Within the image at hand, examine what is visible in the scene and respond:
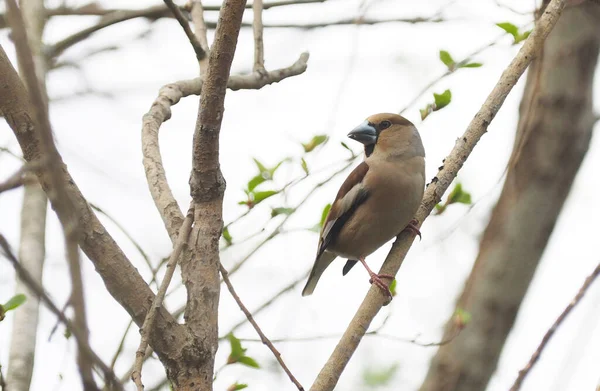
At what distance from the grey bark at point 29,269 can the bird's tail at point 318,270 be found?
1985 mm

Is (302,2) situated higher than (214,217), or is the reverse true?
(302,2)

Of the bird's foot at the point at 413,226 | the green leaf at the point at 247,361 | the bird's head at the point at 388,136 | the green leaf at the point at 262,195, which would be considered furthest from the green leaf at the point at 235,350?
the bird's head at the point at 388,136

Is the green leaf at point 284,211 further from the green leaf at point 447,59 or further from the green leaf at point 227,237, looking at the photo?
A: the green leaf at point 447,59

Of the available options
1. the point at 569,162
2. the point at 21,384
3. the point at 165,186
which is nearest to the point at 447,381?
the point at 569,162

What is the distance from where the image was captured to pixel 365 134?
15.4 feet

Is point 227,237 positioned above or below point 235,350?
above

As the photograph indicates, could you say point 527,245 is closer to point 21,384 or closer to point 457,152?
point 457,152

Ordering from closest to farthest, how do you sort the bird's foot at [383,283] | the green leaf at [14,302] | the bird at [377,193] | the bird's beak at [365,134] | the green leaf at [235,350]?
the green leaf at [14,302] → the bird's foot at [383,283] → the green leaf at [235,350] → the bird at [377,193] → the bird's beak at [365,134]

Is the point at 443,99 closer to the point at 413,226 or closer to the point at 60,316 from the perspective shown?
the point at 413,226

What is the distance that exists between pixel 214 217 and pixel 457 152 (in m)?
1.19

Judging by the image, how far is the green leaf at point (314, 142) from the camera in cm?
414

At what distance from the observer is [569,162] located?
5594 mm

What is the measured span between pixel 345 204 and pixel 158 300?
7.91ft

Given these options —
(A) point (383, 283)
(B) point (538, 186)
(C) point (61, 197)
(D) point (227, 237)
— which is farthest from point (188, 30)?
(B) point (538, 186)
